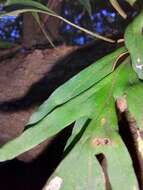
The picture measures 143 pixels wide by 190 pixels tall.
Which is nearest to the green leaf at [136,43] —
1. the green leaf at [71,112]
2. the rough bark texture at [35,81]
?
the green leaf at [71,112]

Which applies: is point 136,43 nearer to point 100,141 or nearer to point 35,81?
point 100,141

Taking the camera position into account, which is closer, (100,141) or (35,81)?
(100,141)

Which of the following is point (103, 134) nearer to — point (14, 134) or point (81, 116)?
point (81, 116)

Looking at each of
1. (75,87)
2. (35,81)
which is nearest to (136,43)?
(75,87)

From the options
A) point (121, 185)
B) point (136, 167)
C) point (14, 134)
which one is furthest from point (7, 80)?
point (121, 185)

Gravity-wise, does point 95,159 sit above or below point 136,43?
below

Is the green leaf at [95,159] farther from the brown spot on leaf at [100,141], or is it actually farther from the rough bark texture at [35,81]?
the rough bark texture at [35,81]
